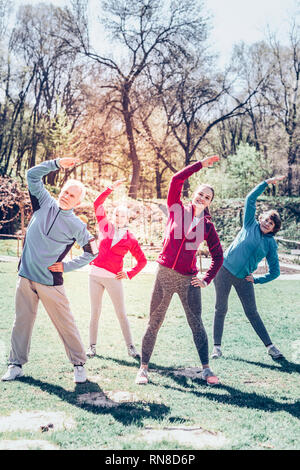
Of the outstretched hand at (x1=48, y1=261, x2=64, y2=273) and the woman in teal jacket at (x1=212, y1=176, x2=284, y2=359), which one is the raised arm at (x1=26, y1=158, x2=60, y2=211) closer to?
the outstretched hand at (x1=48, y1=261, x2=64, y2=273)

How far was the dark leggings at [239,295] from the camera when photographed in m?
5.54

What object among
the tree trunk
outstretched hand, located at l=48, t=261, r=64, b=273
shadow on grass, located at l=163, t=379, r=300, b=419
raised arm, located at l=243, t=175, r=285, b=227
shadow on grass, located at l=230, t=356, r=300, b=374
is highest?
the tree trunk

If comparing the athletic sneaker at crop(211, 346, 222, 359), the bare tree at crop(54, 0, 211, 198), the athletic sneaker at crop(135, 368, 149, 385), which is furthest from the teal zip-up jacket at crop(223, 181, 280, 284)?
the bare tree at crop(54, 0, 211, 198)

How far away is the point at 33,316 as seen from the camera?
454 cm

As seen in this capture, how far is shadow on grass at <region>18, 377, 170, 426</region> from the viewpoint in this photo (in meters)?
3.72

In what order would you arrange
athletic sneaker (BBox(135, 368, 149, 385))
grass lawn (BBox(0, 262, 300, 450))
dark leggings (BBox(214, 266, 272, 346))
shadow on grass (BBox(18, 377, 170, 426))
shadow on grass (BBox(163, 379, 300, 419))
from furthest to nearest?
dark leggings (BBox(214, 266, 272, 346)), athletic sneaker (BBox(135, 368, 149, 385)), shadow on grass (BBox(163, 379, 300, 419)), shadow on grass (BBox(18, 377, 170, 426)), grass lawn (BBox(0, 262, 300, 450))

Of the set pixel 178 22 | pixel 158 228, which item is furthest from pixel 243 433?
pixel 178 22

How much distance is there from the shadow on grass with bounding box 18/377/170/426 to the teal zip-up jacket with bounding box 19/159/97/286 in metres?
0.92

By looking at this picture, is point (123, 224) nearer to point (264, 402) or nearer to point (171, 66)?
point (264, 402)

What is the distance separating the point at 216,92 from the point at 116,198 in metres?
9.31

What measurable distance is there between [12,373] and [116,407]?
1160 millimetres

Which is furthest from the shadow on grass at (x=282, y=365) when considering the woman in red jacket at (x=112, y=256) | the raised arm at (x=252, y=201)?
the raised arm at (x=252, y=201)

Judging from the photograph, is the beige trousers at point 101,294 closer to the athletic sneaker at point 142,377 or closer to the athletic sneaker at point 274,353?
the athletic sneaker at point 142,377

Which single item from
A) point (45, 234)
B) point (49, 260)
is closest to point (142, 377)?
point (49, 260)
